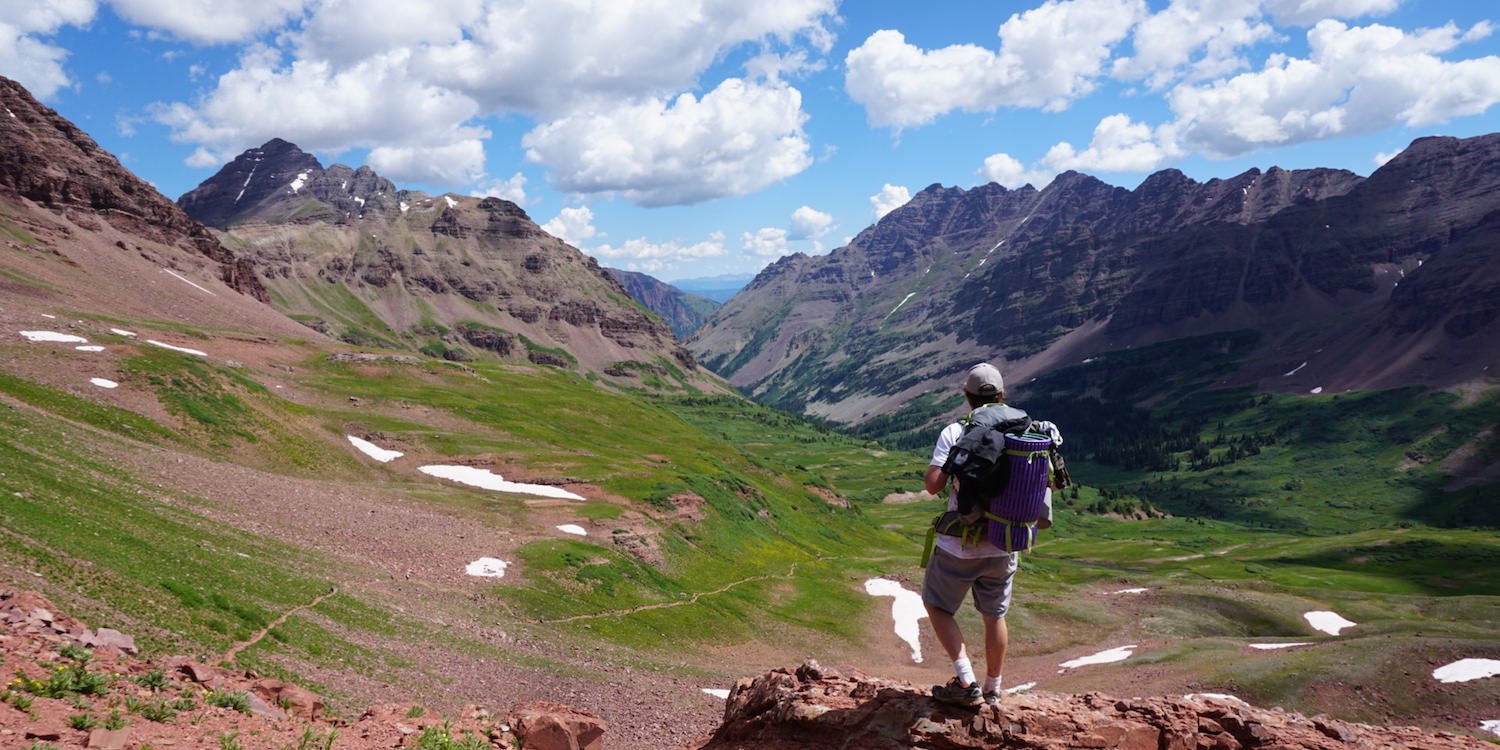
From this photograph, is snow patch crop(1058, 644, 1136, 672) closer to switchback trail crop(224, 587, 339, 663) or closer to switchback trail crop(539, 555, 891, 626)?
switchback trail crop(539, 555, 891, 626)

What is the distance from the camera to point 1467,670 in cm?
4328

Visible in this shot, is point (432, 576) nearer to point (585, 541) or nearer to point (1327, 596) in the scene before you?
point (585, 541)

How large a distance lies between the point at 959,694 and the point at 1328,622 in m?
97.2

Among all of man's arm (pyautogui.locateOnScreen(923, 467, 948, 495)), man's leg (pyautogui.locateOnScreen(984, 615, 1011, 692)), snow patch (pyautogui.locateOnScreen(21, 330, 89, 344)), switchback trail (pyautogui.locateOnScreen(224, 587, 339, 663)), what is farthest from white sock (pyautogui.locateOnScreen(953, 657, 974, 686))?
snow patch (pyautogui.locateOnScreen(21, 330, 89, 344))

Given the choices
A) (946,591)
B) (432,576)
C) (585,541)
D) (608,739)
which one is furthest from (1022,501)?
(585,541)

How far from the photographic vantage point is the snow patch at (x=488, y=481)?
230 feet

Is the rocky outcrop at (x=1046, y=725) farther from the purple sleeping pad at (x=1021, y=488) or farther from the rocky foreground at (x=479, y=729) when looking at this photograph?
the purple sleeping pad at (x=1021, y=488)

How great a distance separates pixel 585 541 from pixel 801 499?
259 feet

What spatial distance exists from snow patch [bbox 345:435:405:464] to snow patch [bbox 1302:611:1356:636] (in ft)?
306

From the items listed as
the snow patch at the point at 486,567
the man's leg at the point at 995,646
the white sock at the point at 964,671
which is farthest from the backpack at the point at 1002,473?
the snow patch at the point at 486,567

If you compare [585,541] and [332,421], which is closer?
[585,541]

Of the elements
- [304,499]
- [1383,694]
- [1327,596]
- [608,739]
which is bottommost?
[1327,596]

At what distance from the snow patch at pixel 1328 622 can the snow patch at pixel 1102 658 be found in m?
37.0

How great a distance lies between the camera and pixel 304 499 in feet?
155
